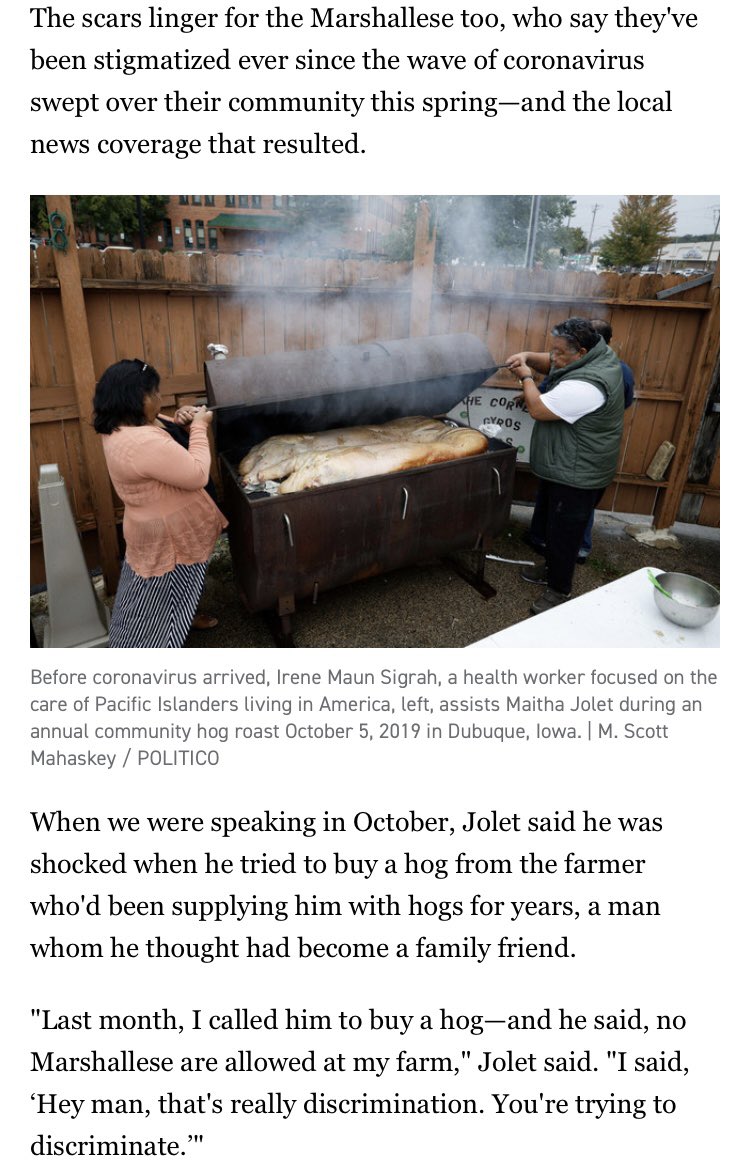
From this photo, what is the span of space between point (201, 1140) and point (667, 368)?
597 centimetres

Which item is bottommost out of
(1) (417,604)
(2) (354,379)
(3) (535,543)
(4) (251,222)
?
(1) (417,604)

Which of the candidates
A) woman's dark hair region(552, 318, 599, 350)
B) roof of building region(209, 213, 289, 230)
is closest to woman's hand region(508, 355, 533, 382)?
woman's dark hair region(552, 318, 599, 350)

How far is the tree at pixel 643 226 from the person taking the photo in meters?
21.2

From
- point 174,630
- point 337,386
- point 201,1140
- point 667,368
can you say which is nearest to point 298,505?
point 337,386

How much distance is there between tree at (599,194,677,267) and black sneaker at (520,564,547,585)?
2007 cm

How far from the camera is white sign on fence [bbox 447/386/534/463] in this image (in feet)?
18.1

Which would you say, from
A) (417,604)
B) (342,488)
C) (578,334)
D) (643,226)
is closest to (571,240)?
(643,226)

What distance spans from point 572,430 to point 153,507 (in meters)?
2.77

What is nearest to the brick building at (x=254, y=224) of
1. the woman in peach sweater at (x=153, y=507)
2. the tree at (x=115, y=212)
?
the tree at (x=115, y=212)

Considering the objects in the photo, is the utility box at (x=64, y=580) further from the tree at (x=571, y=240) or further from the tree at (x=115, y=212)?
the tree at (x=571, y=240)

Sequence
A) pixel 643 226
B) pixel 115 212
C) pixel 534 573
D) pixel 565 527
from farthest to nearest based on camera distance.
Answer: pixel 643 226 < pixel 115 212 < pixel 534 573 < pixel 565 527

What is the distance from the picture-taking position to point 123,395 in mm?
2965

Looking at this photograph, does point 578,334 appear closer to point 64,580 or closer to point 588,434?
point 588,434
